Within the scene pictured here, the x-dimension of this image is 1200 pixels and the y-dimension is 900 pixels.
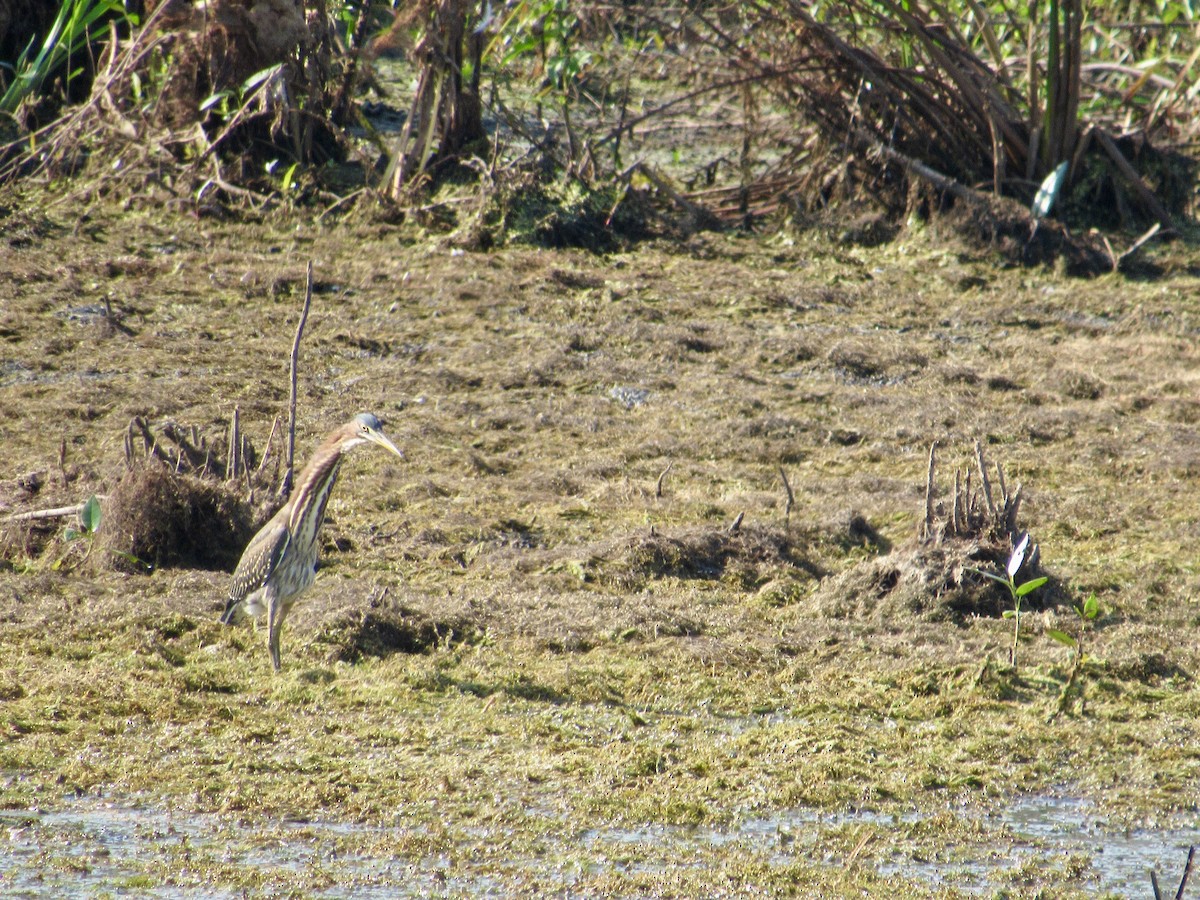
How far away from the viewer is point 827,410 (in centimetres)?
831

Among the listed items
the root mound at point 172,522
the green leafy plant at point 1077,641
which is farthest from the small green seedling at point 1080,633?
the root mound at point 172,522

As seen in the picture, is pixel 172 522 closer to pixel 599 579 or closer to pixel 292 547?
pixel 292 547

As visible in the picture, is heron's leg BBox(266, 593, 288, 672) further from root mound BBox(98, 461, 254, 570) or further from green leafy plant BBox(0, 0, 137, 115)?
green leafy plant BBox(0, 0, 137, 115)

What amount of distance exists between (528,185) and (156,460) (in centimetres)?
518

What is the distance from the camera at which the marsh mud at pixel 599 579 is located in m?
4.28

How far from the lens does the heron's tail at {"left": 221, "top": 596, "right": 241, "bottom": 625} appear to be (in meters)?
5.47

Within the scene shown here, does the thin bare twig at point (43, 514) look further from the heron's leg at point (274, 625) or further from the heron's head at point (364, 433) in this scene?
the heron's head at point (364, 433)

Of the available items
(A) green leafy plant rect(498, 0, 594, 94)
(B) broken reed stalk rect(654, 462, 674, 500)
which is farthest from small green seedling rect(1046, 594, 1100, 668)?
(A) green leafy plant rect(498, 0, 594, 94)

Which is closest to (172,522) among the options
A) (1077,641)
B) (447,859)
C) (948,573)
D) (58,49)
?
(447,859)

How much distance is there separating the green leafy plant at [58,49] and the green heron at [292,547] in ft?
22.2

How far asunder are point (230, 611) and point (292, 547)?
482 mm

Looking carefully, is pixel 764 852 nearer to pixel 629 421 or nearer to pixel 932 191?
pixel 629 421

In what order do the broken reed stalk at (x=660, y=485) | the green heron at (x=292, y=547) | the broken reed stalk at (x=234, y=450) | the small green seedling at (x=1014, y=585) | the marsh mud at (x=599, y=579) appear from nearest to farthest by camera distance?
the marsh mud at (x=599, y=579), the green heron at (x=292, y=547), the small green seedling at (x=1014, y=585), the broken reed stalk at (x=234, y=450), the broken reed stalk at (x=660, y=485)

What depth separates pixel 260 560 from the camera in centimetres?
524
